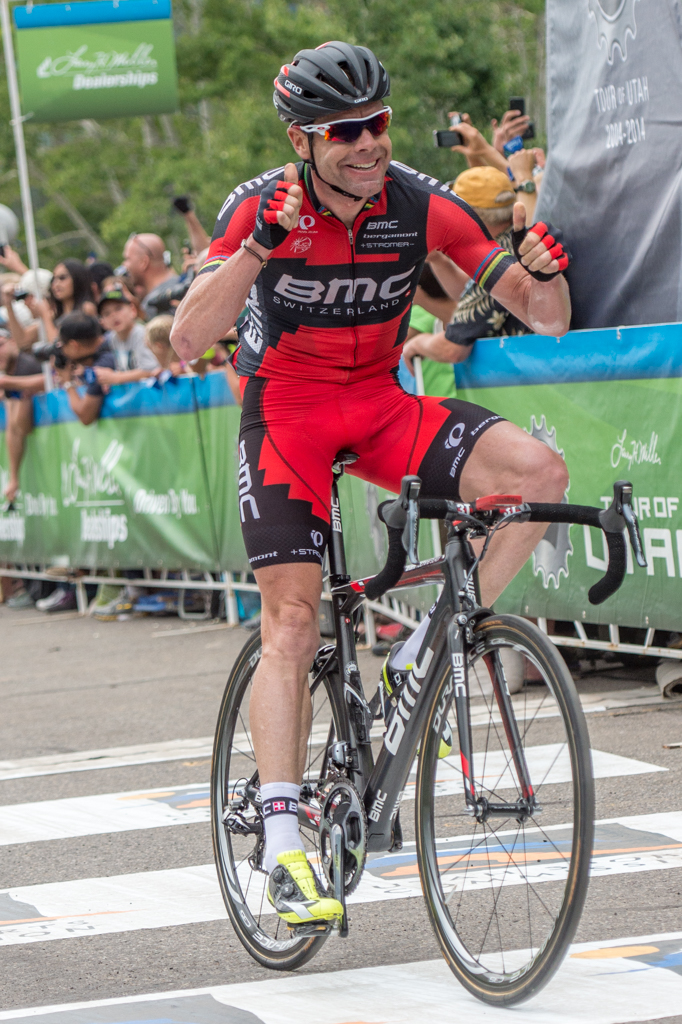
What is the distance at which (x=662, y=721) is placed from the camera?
647 centimetres

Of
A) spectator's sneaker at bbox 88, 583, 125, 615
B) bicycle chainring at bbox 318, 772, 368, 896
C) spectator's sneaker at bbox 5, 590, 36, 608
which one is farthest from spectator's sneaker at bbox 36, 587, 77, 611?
bicycle chainring at bbox 318, 772, 368, 896

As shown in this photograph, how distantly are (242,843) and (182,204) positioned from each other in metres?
7.57

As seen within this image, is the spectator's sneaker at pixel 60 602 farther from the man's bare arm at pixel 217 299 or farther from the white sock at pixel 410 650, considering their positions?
the white sock at pixel 410 650

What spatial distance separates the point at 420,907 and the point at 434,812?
0.85m

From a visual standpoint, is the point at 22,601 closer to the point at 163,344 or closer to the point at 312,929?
the point at 163,344

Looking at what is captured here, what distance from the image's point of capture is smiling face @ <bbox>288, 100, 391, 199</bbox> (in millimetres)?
3758

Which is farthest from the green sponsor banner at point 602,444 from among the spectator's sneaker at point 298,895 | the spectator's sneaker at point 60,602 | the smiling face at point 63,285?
the spectator's sneaker at point 60,602

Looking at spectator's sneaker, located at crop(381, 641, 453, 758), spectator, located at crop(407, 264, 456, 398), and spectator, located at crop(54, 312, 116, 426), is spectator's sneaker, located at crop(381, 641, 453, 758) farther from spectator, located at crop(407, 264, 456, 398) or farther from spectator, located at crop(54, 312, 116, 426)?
spectator, located at crop(54, 312, 116, 426)

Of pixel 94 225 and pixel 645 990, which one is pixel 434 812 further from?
pixel 94 225

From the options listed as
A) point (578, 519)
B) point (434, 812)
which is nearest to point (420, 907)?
point (434, 812)

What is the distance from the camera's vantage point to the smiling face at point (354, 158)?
3758 mm

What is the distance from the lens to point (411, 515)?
3303 mm

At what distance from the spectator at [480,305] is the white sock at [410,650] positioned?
3932mm

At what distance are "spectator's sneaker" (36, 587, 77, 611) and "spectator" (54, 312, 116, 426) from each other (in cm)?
212
